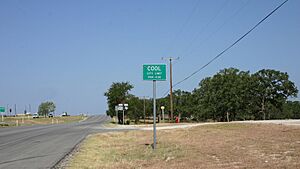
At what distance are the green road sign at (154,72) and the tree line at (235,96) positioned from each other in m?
61.9

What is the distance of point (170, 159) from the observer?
13961mm

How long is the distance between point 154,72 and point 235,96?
6345cm

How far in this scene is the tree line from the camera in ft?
262

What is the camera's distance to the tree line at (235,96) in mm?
79938

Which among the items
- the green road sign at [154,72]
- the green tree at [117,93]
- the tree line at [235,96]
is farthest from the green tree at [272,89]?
A: the green road sign at [154,72]

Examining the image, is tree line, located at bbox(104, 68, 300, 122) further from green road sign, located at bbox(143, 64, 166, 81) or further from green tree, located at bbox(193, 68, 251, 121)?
green road sign, located at bbox(143, 64, 166, 81)

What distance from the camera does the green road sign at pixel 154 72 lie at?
713 inches

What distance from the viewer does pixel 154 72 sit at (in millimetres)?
18172

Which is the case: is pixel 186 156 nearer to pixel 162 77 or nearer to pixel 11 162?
pixel 162 77

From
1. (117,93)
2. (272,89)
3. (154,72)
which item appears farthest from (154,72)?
(272,89)

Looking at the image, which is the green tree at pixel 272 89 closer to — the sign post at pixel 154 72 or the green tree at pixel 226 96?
the green tree at pixel 226 96

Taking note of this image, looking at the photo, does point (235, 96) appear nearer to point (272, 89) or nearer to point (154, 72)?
point (272, 89)

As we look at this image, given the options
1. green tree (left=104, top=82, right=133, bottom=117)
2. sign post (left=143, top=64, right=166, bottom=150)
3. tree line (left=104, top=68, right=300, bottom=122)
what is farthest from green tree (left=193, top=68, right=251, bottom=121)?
sign post (left=143, top=64, right=166, bottom=150)

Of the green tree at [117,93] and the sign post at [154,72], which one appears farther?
the green tree at [117,93]
